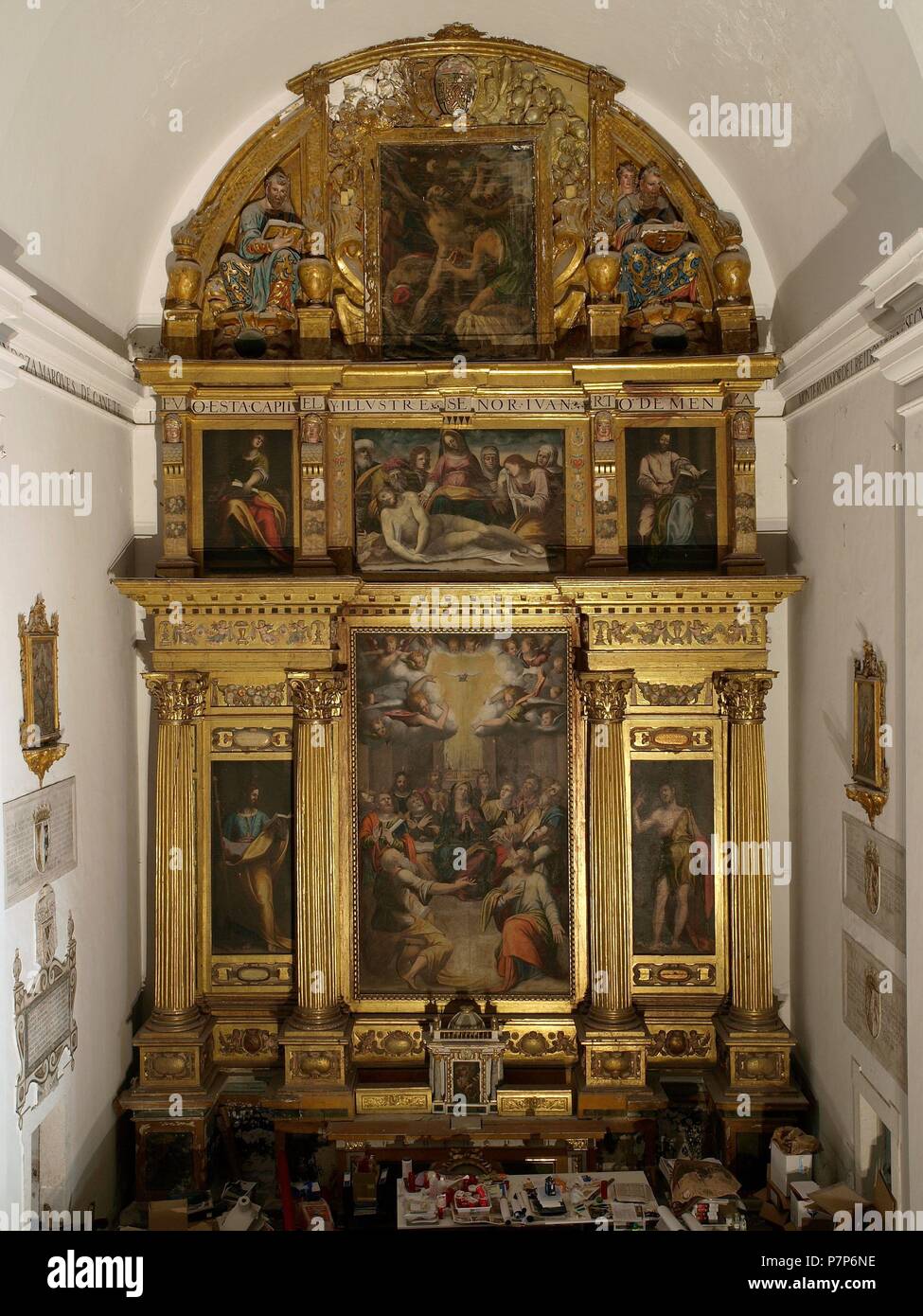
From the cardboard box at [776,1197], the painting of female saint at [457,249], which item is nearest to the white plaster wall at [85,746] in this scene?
the painting of female saint at [457,249]

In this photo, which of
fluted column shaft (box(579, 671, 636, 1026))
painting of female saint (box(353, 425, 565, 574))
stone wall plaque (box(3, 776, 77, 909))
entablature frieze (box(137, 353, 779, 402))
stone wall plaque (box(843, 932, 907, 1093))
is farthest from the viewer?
painting of female saint (box(353, 425, 565, 574))

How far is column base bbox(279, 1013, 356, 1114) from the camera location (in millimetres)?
10961

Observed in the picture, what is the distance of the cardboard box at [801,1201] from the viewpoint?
9.40m

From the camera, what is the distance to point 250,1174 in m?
11.1

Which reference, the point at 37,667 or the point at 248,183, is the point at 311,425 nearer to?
the point at 248,183

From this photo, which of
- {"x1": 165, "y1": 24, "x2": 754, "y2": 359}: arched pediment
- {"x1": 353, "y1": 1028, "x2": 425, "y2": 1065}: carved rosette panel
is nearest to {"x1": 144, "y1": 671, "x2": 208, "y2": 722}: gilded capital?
{"x1": 165, "y1": 24, "x2": 754, "y2": 359}: arched pediment

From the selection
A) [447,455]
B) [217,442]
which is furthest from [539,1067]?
[217,442]

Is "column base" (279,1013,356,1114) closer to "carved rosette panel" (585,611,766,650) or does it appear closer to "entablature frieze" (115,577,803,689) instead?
"entablature frieze" (115,577,803,689)

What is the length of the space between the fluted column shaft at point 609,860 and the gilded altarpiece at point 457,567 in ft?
0.10

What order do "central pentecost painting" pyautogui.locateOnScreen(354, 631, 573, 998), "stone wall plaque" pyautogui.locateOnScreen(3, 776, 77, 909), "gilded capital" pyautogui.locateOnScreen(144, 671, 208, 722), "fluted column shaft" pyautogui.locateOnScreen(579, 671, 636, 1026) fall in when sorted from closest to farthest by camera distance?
1. "stone wall plaque" pyautogui.locateOnScreen(3, 776, 77, 909)
2. "gilded capital" pyautogui.locateOnScreen(144, 671, 208, 722)
3. "fluted column shaft" pyautogui.locateOnScreen(579, 671, 636, 1026)
4. "central pentecost painting" pyautogui.locateOnScreen(354, 631, 573, 998)

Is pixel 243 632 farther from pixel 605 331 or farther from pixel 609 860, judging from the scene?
pixel 605 331

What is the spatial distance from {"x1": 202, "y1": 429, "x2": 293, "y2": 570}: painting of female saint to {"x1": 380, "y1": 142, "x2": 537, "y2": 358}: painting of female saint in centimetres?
157

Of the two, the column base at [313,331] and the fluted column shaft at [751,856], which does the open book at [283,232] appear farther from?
the fluted column shaft at [751,856]

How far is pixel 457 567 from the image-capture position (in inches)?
453
